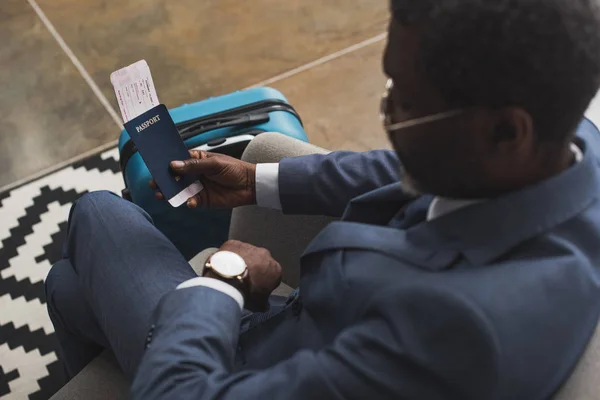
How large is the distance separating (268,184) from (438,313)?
0.54m

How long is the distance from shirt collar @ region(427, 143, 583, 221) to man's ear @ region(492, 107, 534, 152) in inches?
3.7

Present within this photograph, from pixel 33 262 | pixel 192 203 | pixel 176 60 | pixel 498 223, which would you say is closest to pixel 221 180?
pixel 192 203

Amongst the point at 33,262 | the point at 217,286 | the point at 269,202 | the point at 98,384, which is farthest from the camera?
the point at 33,262

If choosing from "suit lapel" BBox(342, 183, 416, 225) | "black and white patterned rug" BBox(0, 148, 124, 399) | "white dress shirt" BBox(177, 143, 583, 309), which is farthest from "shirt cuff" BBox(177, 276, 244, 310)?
"black and white patterned rug" BBox(0, 148, 124, 399)

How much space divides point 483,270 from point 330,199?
17.8 inches

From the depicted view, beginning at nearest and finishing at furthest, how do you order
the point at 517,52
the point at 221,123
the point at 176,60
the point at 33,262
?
the point at 517,52 < the point at 221,123 < the point at 33,262 < the point at 176,60

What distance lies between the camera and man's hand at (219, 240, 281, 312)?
981 millimetres

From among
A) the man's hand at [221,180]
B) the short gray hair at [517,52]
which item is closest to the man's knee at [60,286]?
the man's hand at [221,180]

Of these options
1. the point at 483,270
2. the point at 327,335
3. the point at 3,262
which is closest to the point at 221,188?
the point at 327,335

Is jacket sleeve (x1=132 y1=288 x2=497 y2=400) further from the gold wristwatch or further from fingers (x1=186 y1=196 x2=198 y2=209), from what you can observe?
fingers (x1=186 y1=196 x2=198 y2=209)

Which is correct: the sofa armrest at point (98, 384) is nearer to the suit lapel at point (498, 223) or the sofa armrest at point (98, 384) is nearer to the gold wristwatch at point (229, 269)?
the gold wristwatch at point (229, 269)

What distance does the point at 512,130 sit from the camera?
638 mm

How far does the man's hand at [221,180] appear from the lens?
1.15m

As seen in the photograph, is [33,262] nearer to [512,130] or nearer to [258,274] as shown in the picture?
[258,274]
